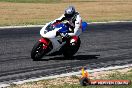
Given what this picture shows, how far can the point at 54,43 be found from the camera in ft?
49.1

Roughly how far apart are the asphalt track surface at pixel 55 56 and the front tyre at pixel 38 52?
17 cm

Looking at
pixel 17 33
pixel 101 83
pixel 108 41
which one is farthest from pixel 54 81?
pixel 17 33

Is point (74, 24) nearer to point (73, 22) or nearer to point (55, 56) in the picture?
point (73, 22)

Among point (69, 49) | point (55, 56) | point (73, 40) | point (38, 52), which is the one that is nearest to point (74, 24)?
point (73, 40)

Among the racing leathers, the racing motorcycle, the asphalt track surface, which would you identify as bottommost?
the asphalt track surface

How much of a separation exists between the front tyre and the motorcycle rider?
889 millimetres

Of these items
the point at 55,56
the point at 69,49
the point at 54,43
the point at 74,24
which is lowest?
the point at 55,56

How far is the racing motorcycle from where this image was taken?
14.8 metres

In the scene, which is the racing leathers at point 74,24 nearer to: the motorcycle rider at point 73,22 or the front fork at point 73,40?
the motorcycle rider at point 73,22

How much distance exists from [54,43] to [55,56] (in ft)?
3.00

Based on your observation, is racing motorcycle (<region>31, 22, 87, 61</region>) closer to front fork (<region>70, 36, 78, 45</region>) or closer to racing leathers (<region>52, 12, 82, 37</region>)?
front fork (<region>70, 36, 78, 45</region>)

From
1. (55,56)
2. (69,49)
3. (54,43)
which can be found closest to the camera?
(54,43)

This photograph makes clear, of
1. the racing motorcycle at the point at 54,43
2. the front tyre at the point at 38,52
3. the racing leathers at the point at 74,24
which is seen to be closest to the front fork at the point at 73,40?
the racing motorcycle at the point at 54,43

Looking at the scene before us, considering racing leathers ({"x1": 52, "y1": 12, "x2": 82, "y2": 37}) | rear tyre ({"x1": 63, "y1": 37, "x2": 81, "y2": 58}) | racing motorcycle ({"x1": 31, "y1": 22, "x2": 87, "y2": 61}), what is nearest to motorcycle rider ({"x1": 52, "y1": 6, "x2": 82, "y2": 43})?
racing leathers ({"x1": 52, "y1": 12, "x2": 82, "y2": 37})
